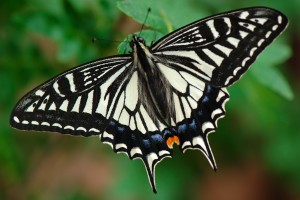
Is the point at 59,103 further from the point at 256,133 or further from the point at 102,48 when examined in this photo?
the point at 256,133

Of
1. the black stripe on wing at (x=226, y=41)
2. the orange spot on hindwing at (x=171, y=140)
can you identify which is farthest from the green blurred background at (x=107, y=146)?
the orange spot on hindwing at (x=171, y=140)

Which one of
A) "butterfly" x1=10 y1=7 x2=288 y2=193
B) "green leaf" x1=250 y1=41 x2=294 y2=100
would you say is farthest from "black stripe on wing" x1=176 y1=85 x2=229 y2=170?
"green leaf" x1=250 y1=41 x2=294 y2=100

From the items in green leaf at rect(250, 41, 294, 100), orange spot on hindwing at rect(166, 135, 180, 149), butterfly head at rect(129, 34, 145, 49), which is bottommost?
orange spot on hindwing at rect(166, 135, 180, 149)

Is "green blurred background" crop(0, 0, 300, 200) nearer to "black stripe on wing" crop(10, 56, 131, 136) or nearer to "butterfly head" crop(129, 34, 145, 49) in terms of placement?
"butterfly head" crop(129, 34, 145, 49)

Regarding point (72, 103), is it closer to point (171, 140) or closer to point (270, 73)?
point (171, 140)

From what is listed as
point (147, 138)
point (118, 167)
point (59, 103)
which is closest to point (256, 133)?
point (118, 167)
